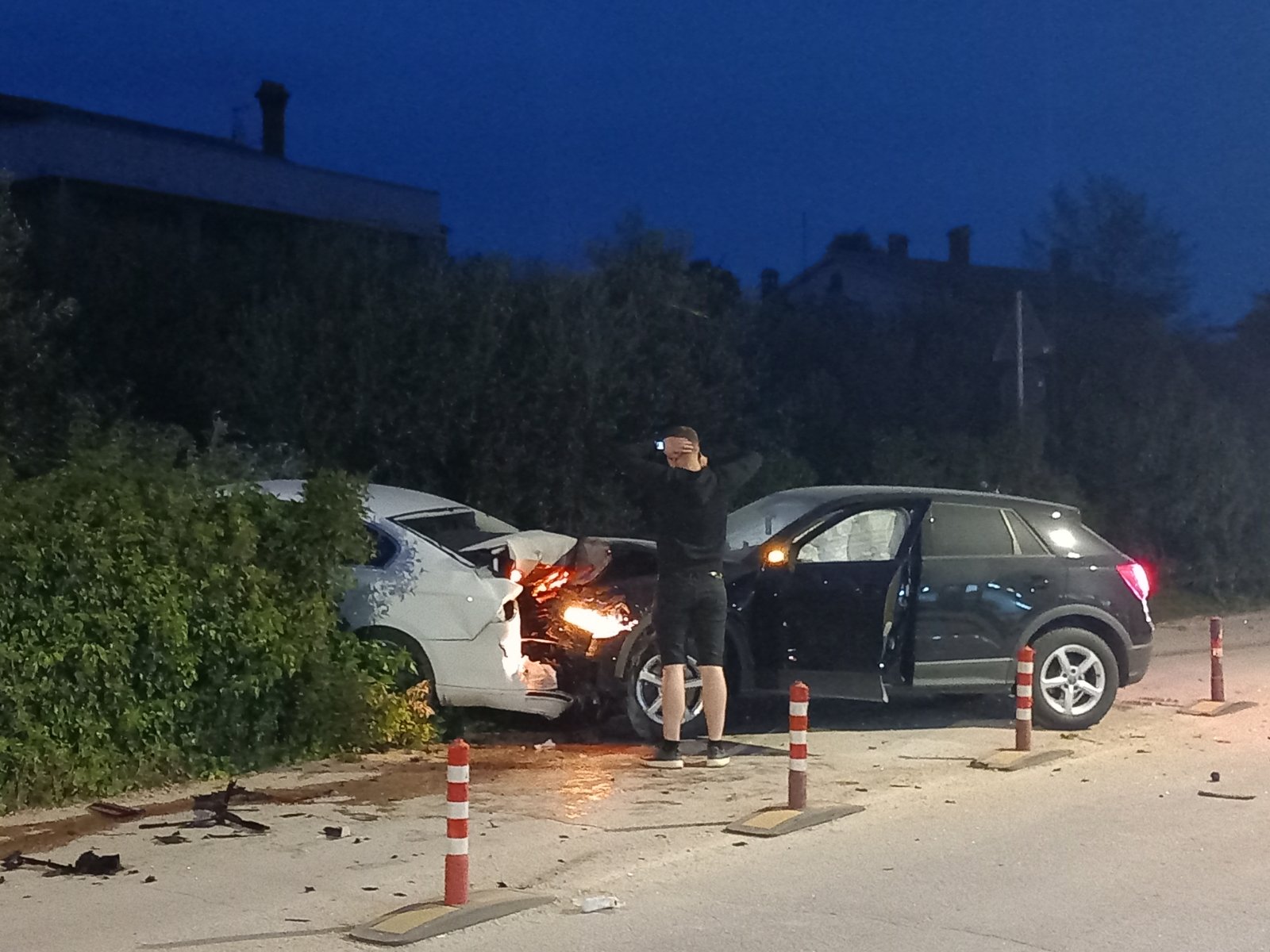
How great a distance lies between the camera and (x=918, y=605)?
10.0 m

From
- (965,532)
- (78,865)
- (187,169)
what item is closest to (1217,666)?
(965,532)

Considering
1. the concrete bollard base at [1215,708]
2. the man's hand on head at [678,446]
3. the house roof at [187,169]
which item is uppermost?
the house roof at [187,169]

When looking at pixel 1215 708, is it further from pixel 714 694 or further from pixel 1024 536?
pixel 714 694

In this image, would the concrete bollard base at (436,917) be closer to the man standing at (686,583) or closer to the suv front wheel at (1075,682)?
the man standing at (686,583)

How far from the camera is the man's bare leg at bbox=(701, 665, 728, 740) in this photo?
29.8ft

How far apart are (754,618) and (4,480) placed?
15.6 ft

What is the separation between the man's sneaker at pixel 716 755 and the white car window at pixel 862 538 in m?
1.67

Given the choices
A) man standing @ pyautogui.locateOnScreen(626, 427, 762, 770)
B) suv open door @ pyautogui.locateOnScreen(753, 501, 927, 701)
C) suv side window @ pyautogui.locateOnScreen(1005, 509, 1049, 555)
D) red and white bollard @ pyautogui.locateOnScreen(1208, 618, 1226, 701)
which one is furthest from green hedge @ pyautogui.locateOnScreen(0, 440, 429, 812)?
red and white bollard @ pyautogui.locateOnScreen(1208, 618, 1226, 701)

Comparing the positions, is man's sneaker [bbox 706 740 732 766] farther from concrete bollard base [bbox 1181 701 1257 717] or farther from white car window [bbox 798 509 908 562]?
concrete bollard base [bbox 1181 701 1257 717]

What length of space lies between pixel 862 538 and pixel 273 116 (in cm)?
2439

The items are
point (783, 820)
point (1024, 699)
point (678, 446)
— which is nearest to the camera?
point (783, 820)

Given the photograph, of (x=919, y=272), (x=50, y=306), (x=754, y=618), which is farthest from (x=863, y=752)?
(x=919, y=272)

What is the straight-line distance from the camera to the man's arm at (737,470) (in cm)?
935

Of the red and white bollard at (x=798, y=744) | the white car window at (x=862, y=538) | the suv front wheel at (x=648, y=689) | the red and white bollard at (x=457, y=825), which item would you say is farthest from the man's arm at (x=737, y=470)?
the red and white bollard at (x=457, y=825)
